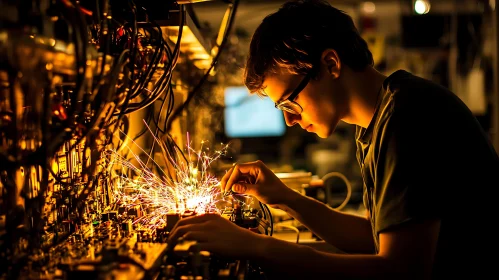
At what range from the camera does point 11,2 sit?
1.19m

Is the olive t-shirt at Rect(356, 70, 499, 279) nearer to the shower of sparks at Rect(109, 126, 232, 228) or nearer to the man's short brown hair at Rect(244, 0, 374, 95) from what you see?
the man's short brown hair at Rect(244, 0, 374, 95)

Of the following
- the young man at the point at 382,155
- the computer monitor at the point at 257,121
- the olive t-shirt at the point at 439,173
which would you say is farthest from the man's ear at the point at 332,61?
the computer monitor at the point at 257,121

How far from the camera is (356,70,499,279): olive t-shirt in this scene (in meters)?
1.47

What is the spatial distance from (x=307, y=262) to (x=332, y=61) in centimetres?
74

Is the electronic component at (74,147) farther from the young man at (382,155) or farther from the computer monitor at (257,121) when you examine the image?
the computer monitor at (257,121)

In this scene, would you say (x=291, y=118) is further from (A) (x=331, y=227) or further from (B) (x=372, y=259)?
(B) (x=372, y=259)

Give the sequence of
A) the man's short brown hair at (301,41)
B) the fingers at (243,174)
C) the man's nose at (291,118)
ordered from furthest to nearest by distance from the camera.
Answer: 1. the fingers at (243,174)
2. the man's nose at (291,118)
3. the man's short brown hair at (301,41)

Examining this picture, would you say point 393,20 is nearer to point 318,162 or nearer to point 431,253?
point 318,162

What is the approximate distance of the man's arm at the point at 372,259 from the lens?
4.69 ft

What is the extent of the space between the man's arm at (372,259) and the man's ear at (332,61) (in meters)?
0.63

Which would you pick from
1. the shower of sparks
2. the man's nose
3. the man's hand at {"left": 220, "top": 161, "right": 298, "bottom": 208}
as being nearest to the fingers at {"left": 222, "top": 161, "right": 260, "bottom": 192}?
the man's hand at {"left": 220, "top": 161, "right": 298, "bottom": 208}

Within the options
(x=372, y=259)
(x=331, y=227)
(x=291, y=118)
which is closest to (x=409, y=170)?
(x=372, y=259)

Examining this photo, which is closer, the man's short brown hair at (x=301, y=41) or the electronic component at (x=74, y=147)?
the electronic component at (x=74, y=147)

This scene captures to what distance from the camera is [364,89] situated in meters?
1.87
